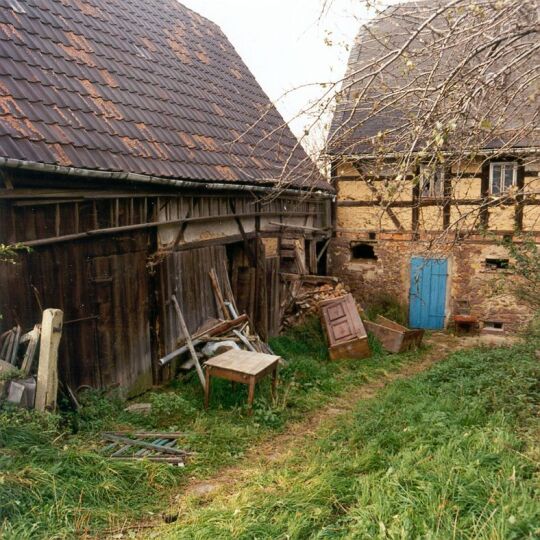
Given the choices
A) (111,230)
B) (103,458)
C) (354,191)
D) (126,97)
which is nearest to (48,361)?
(103,458)

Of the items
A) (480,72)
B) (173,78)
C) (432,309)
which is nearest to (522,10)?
(480,72)

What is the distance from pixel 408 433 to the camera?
480 cm

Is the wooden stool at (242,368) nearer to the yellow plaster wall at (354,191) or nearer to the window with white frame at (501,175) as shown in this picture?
the yellow plaster wall at (354,191)

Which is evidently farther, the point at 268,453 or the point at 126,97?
the point at 126,97

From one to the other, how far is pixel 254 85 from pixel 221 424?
27.3 feet

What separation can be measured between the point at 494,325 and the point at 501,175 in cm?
342

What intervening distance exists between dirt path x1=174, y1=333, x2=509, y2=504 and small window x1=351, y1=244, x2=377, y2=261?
3717 mm

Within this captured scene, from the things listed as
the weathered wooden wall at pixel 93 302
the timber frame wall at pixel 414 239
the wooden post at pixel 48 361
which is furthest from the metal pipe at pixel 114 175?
the timber frame wall at pixel 414 239

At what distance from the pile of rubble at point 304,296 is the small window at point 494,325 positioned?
399cm

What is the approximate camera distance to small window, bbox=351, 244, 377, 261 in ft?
43.1

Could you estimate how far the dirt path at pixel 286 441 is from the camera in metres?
4.52

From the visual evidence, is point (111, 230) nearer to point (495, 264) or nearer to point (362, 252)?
point (362, 252)

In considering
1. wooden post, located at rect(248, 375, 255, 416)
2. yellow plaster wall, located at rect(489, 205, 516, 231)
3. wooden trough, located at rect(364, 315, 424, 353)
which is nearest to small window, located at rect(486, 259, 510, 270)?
yellow plaster wall, located at rect(489, 205, 516, 231)

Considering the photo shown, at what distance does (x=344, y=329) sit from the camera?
9.56m
